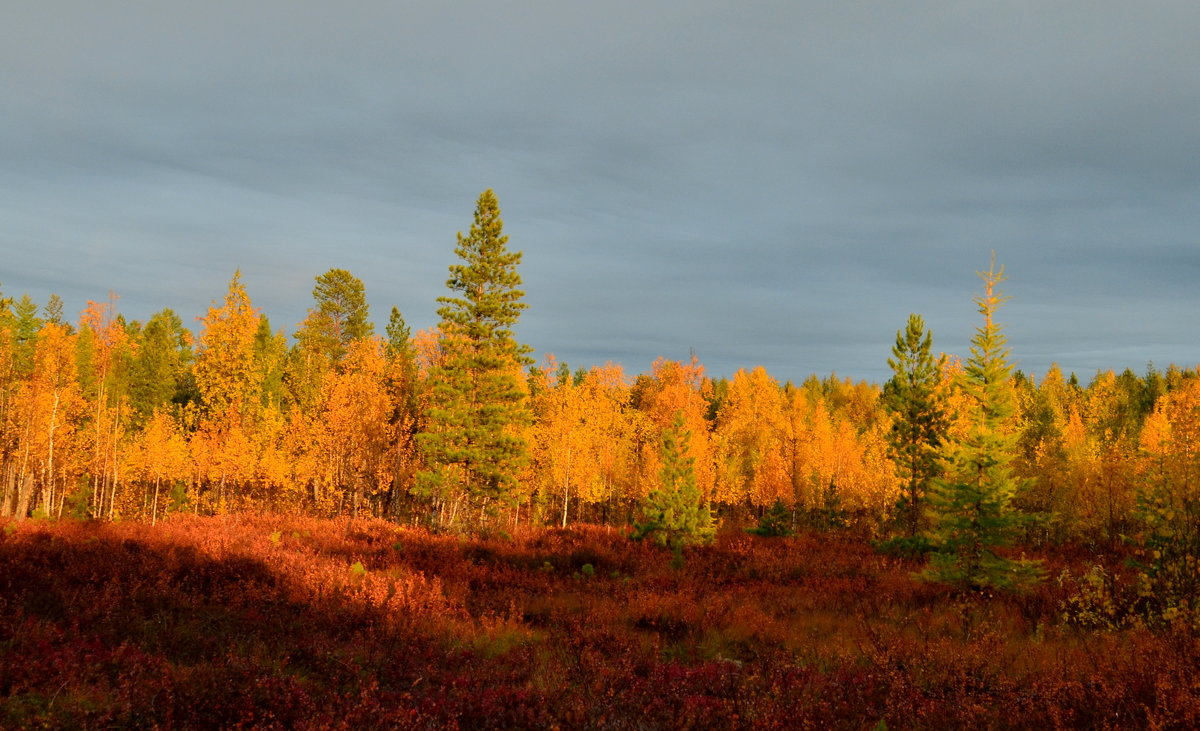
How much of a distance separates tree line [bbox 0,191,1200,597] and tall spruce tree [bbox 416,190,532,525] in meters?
0.10

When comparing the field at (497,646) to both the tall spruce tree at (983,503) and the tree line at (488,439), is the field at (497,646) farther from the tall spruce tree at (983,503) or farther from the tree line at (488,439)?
the tree line at (488,439)

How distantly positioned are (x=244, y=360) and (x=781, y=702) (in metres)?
32.7

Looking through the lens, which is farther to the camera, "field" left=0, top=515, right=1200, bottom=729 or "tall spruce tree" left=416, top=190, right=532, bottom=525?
"tall spruce tree" left=416, top=190, right=532, bottom=525

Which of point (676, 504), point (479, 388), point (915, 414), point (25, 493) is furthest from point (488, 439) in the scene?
point (25, 493)

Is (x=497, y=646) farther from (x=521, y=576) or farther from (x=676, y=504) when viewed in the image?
(x=676, y=504)

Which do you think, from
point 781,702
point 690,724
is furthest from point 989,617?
point 690,724

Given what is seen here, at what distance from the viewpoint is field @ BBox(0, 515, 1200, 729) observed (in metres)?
5.86

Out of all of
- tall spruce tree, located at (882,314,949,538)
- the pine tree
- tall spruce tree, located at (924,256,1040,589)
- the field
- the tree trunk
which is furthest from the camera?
the tree trunk

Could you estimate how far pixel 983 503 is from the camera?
1484 centimetres

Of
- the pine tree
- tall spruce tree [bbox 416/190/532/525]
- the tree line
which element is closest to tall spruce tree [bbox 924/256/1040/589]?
the tree line

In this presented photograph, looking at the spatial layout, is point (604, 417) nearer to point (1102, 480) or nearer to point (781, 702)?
point (1102, 480)

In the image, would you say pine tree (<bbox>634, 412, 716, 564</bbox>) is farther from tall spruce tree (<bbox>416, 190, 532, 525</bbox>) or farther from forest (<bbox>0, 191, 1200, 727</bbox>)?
tall spruce tree (<bbox>416, 190, 532, 525</bbox>)

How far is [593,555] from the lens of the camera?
1959 cm

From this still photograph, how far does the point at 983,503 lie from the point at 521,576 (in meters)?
11.3
